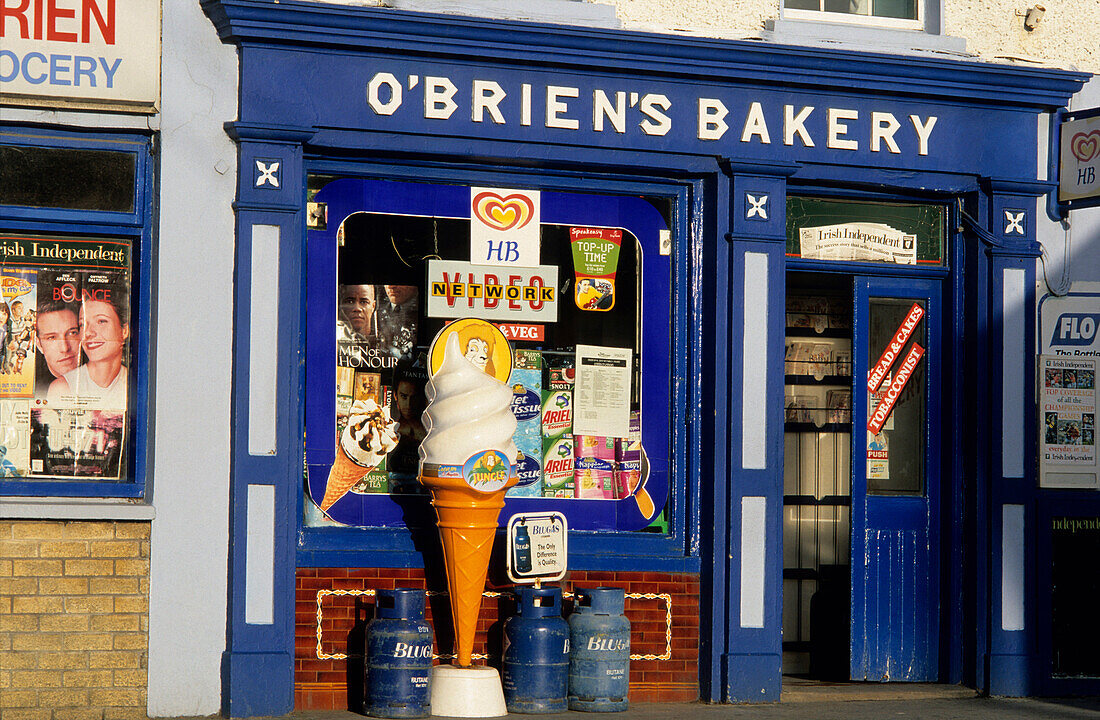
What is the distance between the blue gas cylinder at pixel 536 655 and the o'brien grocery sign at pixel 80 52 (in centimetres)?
379

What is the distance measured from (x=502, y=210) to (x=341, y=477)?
2.01 meters

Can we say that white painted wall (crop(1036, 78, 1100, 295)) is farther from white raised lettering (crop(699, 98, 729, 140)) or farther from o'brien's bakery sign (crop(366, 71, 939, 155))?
white raised lettering (crop(699, 98, 729, 140))

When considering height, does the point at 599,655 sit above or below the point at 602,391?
below

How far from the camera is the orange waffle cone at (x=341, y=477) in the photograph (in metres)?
8.23

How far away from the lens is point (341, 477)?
27.1 ft

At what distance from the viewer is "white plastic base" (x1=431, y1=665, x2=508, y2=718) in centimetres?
780

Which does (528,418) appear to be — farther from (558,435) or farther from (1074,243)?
(1074,243)

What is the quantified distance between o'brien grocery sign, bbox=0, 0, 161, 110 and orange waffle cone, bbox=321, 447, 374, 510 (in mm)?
2432

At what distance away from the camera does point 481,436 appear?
25.5 feet

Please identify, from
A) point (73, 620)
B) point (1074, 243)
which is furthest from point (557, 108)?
point (73, 620)

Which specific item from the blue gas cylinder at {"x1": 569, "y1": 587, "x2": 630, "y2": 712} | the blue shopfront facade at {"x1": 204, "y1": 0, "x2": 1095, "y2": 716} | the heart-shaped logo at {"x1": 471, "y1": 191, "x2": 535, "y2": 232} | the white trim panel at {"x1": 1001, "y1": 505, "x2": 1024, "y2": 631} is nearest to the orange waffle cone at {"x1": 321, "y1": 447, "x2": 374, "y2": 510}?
the blue shopfront facade at {"x1": 204, "y1": 0, "x2": 1095, "y2": 716}

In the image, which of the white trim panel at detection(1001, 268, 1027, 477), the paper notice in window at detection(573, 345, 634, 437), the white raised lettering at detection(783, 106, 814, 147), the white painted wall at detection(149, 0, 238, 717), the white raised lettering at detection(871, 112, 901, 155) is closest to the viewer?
the white painted wall at detection(149, 0, 238, 717)

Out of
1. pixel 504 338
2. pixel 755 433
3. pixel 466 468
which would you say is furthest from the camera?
pixel 755 433

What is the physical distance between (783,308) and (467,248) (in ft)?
7.07
